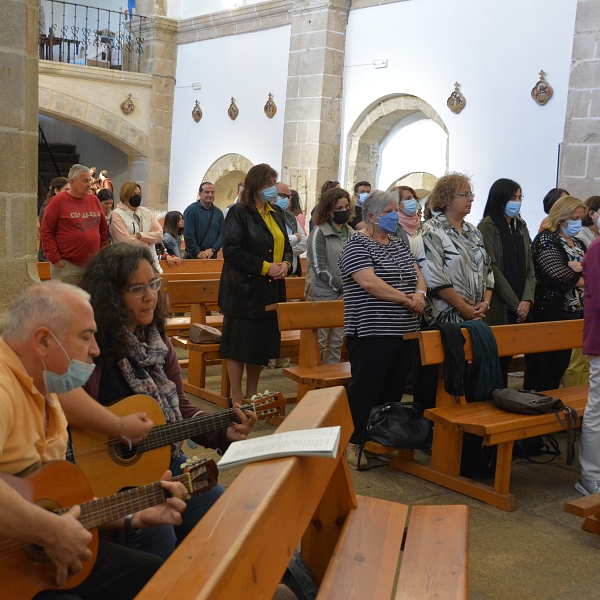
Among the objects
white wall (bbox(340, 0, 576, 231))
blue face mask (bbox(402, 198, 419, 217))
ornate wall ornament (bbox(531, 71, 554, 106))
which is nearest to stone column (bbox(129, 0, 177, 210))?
white wall (bbox(340, 0, 576, 231))

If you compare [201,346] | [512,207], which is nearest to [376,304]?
[512,207]

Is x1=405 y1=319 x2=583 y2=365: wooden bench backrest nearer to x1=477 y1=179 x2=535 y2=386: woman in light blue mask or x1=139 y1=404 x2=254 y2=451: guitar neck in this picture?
x1=477 y1=179 x2=535 y2=386: woman in light blue mask

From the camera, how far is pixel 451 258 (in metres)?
4.42

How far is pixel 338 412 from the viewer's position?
2369 mm

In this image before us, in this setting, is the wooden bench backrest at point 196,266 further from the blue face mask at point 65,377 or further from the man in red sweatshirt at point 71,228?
the blue face mask at point 65,377

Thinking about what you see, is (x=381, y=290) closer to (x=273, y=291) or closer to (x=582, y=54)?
(x=273, y=291)

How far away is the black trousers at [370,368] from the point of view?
4.09 meters

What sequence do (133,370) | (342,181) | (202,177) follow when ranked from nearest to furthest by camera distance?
(133,370), (342,181), (202,177)

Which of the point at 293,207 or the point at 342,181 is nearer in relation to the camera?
the point at 293,207

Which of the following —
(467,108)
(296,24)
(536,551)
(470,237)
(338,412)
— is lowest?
(536,551)

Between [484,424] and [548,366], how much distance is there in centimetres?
173

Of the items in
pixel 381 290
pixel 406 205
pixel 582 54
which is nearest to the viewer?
pixel 381 290

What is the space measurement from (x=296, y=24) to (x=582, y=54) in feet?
14.7

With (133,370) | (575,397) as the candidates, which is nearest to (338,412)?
(133,370)
